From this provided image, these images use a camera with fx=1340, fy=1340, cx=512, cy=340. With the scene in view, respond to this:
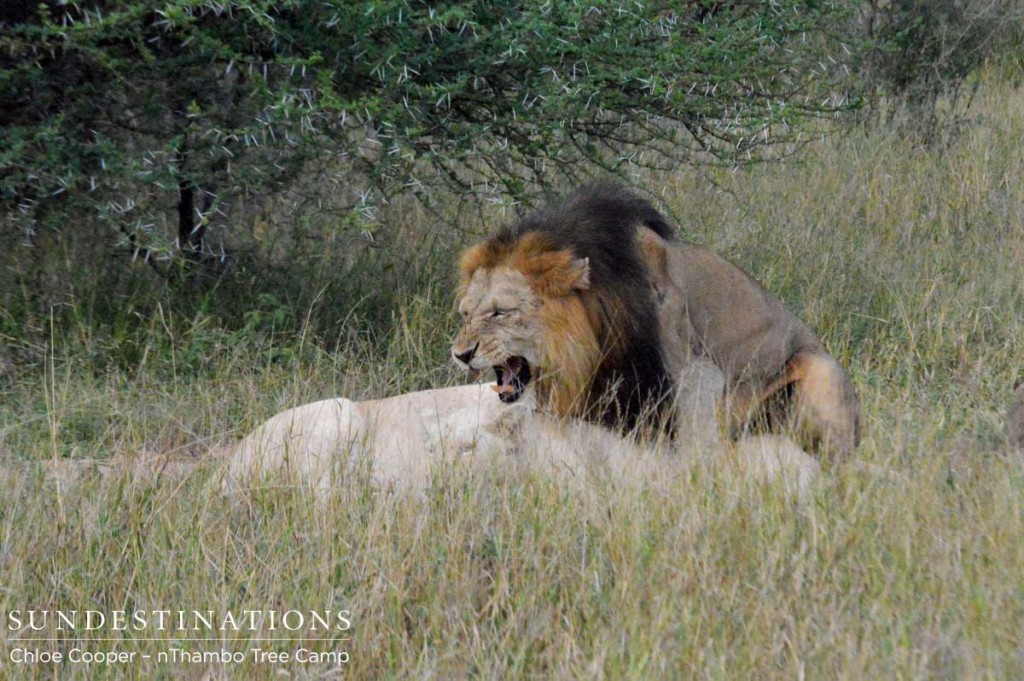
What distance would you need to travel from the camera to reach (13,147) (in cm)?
572

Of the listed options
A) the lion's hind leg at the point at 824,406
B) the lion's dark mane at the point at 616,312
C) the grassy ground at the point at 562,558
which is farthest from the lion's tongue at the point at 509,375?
the lion's hind leg at the point at 824,406

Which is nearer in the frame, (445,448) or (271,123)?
(445,448)

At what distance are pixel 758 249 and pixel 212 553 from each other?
453cm

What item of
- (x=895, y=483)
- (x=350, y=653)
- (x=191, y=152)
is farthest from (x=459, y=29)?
(x=350, y=653)

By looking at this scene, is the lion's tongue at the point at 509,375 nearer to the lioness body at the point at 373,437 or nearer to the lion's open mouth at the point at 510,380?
the lion's open mouth at the point at 510,380

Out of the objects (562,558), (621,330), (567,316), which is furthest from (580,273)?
(562,558)

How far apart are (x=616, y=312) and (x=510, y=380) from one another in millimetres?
447

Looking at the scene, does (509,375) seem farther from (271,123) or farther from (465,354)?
(271,123)

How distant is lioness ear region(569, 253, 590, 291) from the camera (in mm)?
4660

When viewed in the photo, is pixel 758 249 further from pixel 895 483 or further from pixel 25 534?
pixel 25 534

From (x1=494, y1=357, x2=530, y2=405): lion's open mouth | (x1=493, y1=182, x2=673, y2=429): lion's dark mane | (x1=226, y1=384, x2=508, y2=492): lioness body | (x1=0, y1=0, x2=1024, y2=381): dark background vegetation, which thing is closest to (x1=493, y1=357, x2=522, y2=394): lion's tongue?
(x1=494, y1=357, x2=530, y2=405): lion's open mouth

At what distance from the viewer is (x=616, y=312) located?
4.73 meters

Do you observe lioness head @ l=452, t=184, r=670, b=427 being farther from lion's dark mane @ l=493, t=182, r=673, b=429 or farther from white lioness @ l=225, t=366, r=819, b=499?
white lioness @ l=225, t=366, r=819, b=499

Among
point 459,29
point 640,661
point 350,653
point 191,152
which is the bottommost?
point 350,653
